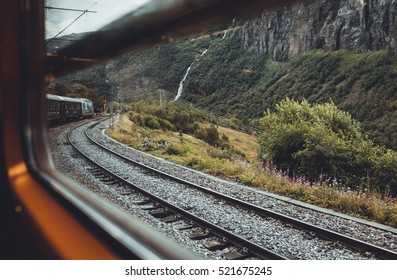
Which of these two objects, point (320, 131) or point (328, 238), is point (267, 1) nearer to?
point (328, 238)

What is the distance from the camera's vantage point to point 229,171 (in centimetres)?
758

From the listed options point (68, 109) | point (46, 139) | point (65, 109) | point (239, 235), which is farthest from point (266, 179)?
point (68, 109)

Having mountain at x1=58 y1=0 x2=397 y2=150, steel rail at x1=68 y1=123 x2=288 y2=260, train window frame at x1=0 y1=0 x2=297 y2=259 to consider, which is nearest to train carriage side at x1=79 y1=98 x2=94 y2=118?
mountain at x1=58 y1=0 x2=397 y2=150

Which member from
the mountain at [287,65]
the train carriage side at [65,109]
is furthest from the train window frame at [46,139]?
the train carriage side at [65,109]

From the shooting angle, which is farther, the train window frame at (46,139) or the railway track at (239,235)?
the railway track at (239,235)

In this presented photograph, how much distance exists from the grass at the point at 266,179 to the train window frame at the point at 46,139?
4.17 metres

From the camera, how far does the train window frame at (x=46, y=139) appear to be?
1.20 metres

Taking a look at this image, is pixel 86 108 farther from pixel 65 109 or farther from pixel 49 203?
pixel 49 203

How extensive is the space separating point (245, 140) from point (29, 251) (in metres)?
11.0

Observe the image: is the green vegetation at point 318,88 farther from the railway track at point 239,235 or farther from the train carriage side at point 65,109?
the train carriage side at point 65,109

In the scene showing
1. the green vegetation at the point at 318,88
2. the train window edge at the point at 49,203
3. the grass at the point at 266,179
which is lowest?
the grass at the point at 266,179

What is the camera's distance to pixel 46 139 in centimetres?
231

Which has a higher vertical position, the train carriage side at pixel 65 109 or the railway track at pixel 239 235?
the train carriage side at pixel 65 109

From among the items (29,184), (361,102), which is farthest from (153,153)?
(29,184)
